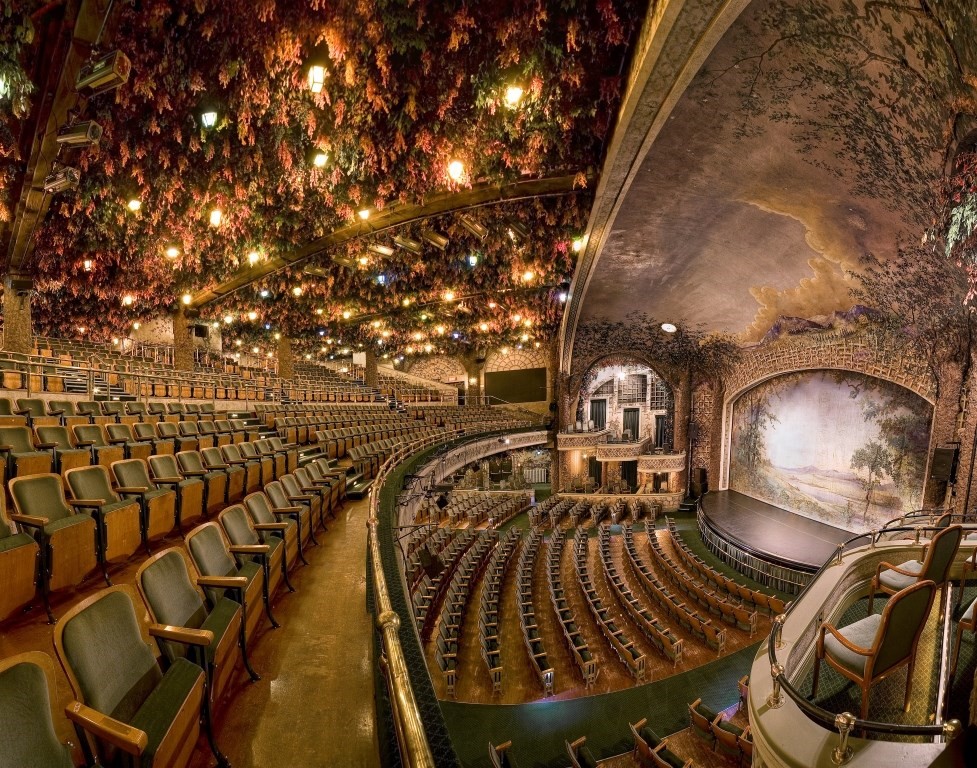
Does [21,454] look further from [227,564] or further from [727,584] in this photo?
[727,584]

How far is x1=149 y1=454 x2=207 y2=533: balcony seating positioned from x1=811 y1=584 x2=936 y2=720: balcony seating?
454 cm

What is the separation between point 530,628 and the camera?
21.7 feet

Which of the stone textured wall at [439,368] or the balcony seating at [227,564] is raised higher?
the stone textured wall at [439,368]

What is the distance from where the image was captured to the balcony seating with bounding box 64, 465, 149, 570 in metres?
2.90

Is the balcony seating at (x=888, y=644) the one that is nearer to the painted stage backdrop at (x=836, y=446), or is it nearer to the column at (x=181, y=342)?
the painted stage backdrop at (x=836, y=446)

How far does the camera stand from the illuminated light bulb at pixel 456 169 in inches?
206

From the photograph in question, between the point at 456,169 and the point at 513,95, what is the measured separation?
120 centimetres

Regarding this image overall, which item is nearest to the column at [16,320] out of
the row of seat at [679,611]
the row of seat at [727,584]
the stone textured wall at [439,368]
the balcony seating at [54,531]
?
the balcony seating at [54,531]

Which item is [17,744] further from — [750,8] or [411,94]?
[750,8]

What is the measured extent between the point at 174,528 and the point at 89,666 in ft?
8.95

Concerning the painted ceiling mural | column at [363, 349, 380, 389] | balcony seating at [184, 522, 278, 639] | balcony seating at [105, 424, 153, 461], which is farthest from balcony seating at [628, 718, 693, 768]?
column at [363, 349, 380, 389]

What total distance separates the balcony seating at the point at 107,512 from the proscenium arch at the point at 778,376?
34.2 feet

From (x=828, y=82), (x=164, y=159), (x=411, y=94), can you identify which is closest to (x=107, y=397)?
(x=164, y=159)

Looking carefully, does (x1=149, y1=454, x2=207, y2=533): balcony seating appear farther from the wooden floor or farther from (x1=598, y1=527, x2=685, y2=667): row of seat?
(x1=598, y1=527, x2=685, y2=667): row of seat
